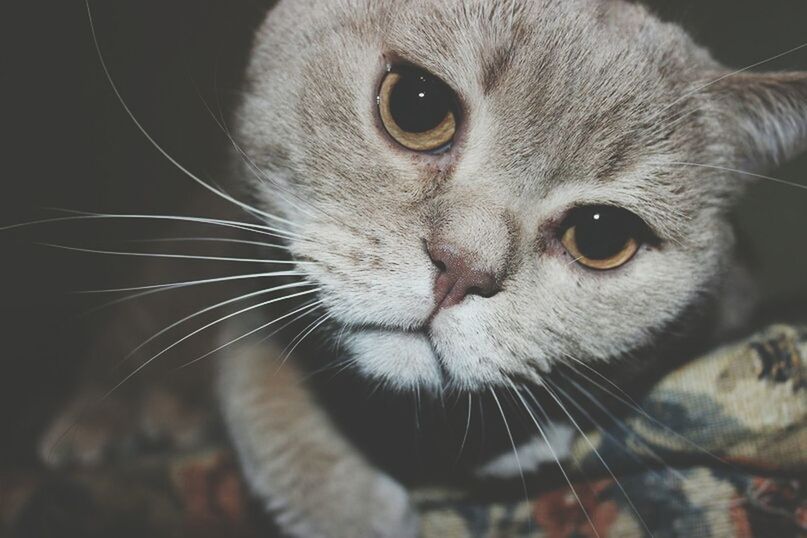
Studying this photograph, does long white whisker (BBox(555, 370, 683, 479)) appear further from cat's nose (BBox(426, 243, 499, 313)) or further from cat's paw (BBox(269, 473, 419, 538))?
cat's paw (BBox(269, 473, 419, 538))

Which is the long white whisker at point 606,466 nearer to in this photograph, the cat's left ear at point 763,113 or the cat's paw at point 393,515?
the cat's paw at point 393,515

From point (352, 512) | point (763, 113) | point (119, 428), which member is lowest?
point (119, 428)

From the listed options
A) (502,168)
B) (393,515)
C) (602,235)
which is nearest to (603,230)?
(602,235)

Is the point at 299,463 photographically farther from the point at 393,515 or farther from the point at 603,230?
the point at 603,230

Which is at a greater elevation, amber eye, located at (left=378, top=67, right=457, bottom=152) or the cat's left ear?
the cat's left ear

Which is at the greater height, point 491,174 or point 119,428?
point 491,174

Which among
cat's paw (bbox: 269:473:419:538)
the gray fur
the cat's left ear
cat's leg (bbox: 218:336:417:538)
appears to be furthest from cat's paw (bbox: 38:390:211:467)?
the cat's left ear
